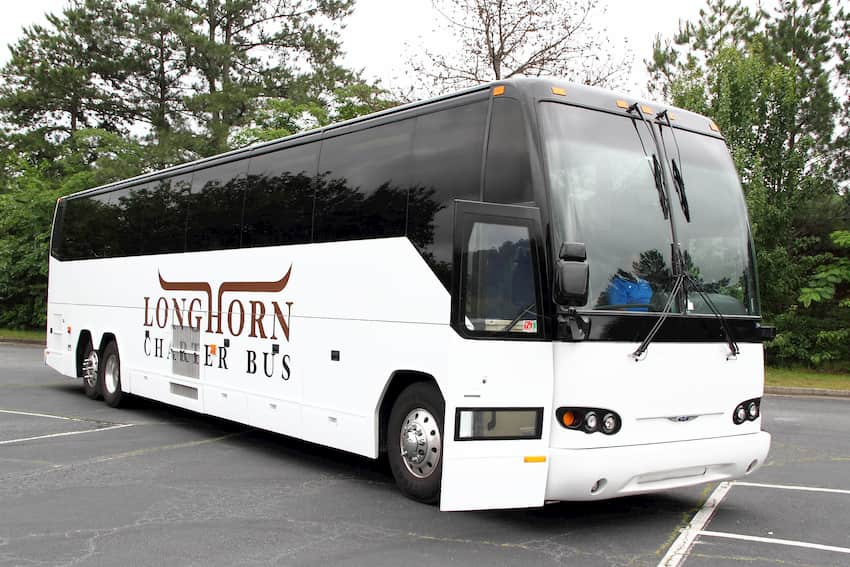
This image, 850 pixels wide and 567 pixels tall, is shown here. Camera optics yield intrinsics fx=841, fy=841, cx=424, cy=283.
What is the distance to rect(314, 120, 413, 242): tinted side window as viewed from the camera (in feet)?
24.9

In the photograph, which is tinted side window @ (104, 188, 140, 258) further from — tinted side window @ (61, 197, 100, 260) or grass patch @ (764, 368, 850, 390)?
grass patch @ (764, 368, 850, 390)

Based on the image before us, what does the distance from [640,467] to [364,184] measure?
3721 mm

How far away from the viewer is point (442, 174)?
7066mm

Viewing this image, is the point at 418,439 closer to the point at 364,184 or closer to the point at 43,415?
the point at 364,184

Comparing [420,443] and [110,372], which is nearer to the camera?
[420,443]

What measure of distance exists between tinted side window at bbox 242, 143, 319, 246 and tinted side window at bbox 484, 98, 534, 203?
2849mm

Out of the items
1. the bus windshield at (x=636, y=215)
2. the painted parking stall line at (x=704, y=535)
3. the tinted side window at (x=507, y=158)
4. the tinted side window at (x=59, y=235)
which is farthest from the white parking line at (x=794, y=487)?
the tinted side window at (x=59, y=235)

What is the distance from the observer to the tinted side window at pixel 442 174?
674 cm

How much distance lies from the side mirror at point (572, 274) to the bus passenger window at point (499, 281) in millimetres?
388

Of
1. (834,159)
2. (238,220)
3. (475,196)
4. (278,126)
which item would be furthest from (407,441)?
(278,126)

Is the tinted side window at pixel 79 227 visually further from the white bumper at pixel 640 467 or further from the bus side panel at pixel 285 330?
the white bumper at pixel 640 467

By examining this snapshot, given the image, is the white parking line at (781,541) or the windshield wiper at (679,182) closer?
the white parking line at (781,541)

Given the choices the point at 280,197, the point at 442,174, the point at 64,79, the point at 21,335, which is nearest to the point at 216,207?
the point at 280,197

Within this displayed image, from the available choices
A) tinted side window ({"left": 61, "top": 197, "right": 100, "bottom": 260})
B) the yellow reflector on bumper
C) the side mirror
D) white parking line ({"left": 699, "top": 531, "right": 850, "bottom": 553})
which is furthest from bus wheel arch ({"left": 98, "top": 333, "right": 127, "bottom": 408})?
white parking line ({"left": 699, "top": 531, "right": 850, "bottom": 553})
